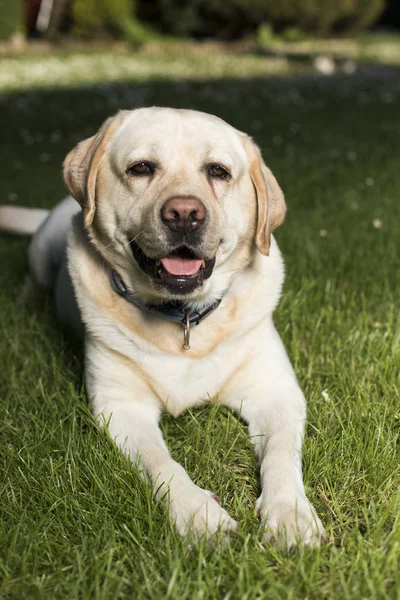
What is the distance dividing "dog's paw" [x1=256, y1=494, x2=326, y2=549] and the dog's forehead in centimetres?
135

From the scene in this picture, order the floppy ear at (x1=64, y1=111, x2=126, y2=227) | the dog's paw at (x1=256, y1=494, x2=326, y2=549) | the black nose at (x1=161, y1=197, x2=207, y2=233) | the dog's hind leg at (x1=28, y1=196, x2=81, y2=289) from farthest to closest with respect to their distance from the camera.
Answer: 1. the dog's hind leg at (x1=28, y1=196, x2=81, y2=289)
2. the floppy ear at (x1=64, y1=111, x2=126, y2=227)
3. the black nose at (x1=161, y1=197, x2=207, y2=233)
4. the dog's paw at (x1=256, y1=494, x2=326, y2=549)

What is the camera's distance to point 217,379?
9.48 feet

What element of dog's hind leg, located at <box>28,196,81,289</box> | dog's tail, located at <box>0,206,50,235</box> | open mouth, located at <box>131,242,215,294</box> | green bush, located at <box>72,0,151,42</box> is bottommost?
green bush, located at <box>72,0,151,42</box>

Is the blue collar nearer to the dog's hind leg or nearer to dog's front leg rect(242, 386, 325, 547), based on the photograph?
dog's front leg rect(242, 386, 325, 547)

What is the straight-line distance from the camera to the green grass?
6.35 feet

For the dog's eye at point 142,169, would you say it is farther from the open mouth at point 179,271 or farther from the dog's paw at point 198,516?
the dog's paw at point 198,516

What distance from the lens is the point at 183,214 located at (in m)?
2.50

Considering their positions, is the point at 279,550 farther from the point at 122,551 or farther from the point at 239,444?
the point at 239,444

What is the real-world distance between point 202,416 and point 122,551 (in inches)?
35.2

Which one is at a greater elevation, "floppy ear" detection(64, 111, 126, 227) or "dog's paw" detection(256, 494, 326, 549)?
"floppy ear" detection(64, 111, 126, 227)

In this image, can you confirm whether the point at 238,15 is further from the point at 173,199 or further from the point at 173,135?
the point at 173,199

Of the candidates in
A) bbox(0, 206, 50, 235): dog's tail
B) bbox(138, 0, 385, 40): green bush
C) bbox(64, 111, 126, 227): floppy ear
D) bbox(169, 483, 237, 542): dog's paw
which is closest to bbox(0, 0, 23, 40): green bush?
bbox(138, 0, 385, 40): green bush

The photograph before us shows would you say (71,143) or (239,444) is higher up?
(239,444)

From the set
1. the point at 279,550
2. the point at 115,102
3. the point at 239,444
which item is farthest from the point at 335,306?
the point at 115,102
